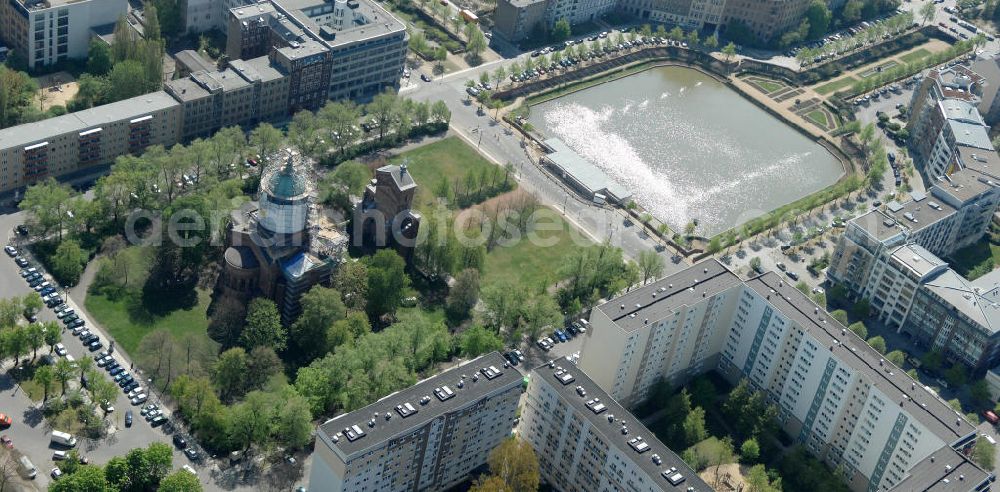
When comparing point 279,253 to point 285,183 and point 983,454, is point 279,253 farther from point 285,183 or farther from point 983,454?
point 983,454

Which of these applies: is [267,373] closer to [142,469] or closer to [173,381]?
[173,381]

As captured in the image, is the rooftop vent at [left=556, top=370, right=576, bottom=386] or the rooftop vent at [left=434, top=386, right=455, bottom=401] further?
the rooftop vent at [left=556, top=370, right=576, bottom=386]

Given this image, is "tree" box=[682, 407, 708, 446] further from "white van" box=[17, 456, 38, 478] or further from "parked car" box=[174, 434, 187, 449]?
"white van" box=[17, 456, 38, 478]

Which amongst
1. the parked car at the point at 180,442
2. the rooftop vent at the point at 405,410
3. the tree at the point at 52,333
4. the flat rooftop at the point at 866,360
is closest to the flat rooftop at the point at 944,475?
the flat rooftop at the point at 866,360

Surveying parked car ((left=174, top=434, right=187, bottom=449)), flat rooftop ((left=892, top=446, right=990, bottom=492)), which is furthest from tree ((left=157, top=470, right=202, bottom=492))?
flat rooftop ((left=892, top=446, right=990, bottom=492))

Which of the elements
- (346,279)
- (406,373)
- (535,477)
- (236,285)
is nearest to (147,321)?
(236,285)

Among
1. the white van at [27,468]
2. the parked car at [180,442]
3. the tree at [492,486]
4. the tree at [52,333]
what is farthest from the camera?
the tree at [52,333]

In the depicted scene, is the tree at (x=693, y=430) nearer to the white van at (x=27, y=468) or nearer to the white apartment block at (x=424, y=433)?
the white apartment block at (x=424, y=433)
